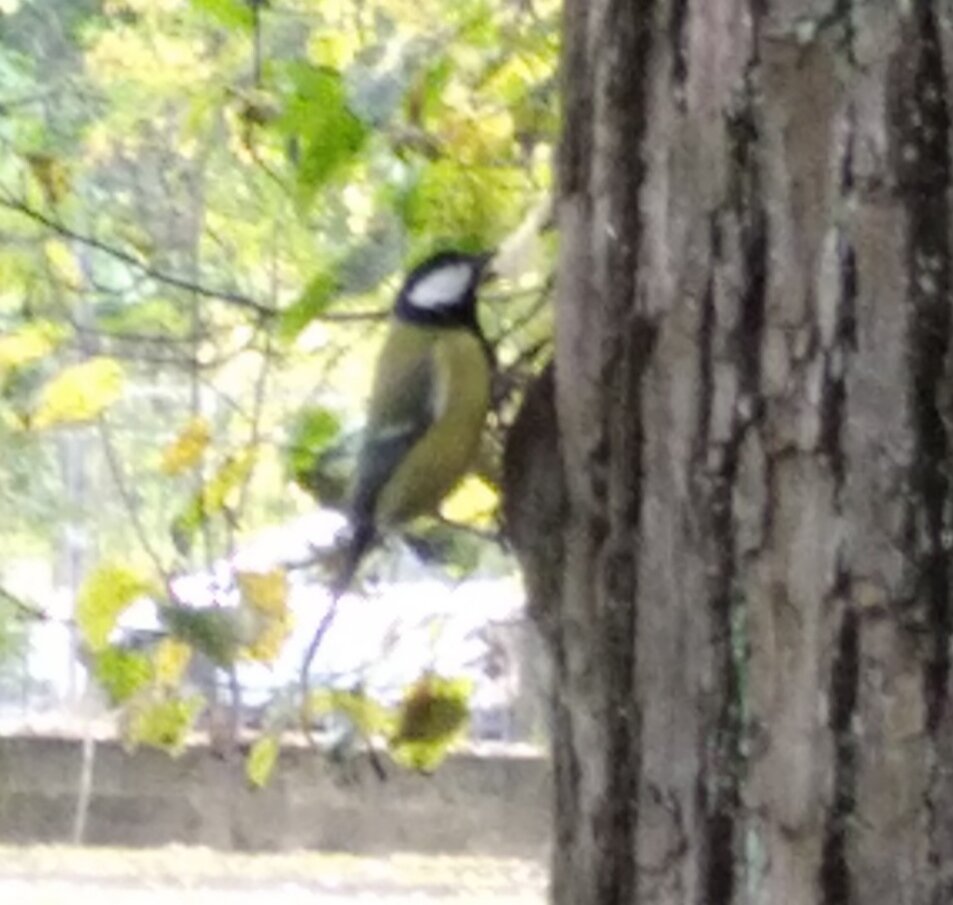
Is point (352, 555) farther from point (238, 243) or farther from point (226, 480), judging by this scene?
point (238, 243)

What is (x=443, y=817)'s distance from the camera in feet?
6.77

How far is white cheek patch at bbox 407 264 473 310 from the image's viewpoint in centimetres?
101

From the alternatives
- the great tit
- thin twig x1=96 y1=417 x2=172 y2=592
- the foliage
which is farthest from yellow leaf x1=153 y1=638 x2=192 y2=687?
thin twig x1=96 y1=417 x2=172 y2=592

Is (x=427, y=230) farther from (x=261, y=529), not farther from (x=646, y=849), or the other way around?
(x=646, y=849)

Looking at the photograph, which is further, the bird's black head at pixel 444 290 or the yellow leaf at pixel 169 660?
the yellow leaf at pixel 169 660

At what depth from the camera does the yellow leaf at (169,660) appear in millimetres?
1133

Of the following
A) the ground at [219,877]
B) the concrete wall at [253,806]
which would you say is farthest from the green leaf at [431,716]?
the ground at [219,877]

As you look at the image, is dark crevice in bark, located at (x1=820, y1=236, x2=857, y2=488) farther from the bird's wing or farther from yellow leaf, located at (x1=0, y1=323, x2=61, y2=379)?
yellow leaf, located at (x1=0, y1=323, x2=61, y2=379)

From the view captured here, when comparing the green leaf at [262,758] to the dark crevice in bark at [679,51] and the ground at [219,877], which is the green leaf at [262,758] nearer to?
the dark crevice in bark at [679,51]

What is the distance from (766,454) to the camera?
606 mm

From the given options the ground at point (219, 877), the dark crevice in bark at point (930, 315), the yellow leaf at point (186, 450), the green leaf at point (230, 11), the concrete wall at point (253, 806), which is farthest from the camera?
the ground at point (219, 877)

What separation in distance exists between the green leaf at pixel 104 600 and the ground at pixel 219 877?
994mm

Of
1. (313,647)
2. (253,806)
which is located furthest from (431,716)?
(253,806)

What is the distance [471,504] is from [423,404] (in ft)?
0.19
